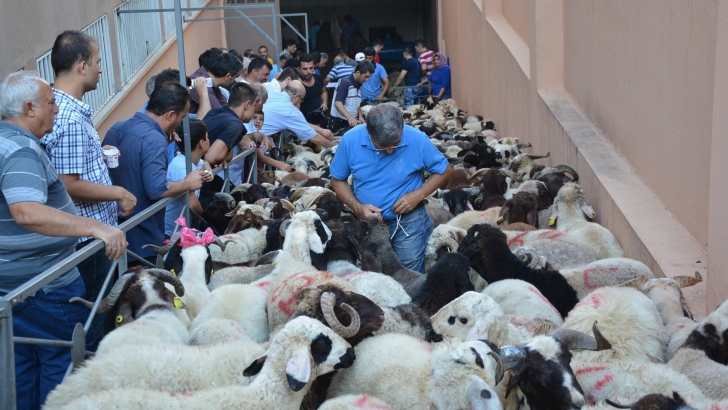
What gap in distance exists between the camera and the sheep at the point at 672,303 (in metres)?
4.71

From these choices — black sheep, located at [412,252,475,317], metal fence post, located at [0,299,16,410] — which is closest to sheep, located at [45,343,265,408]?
metal fence post, located at [0,299,16,410]

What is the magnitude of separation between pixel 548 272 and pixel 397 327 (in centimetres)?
154

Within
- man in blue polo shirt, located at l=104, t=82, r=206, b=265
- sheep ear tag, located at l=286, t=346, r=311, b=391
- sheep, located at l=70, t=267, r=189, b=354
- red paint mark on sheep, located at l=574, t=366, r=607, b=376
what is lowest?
red paint mark on sheep, located at l=574, t=366, r=607, b=376

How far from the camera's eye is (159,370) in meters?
4.00

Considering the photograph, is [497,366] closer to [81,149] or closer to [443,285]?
[443,285]

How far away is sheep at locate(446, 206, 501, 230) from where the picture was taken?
25.3 ft

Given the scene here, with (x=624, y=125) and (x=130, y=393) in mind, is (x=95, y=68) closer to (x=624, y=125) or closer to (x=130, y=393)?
(x=130, y=393)

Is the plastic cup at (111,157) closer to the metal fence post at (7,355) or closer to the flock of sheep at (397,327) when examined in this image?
the flock of sheep at (397,327)

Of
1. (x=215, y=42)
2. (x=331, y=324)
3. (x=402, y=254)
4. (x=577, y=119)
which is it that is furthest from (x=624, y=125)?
(x=215, y=42)

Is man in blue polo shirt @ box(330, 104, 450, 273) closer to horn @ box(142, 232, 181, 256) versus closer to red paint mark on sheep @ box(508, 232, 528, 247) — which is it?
red paint mark on sheep @ box(508, 232, 528, 247)

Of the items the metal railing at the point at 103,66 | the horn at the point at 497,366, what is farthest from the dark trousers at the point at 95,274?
the metal railing at the point at 103,66

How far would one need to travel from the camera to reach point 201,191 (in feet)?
27.3

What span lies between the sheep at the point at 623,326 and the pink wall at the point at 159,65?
824 cm

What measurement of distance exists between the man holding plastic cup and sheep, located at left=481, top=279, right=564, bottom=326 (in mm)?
2561
